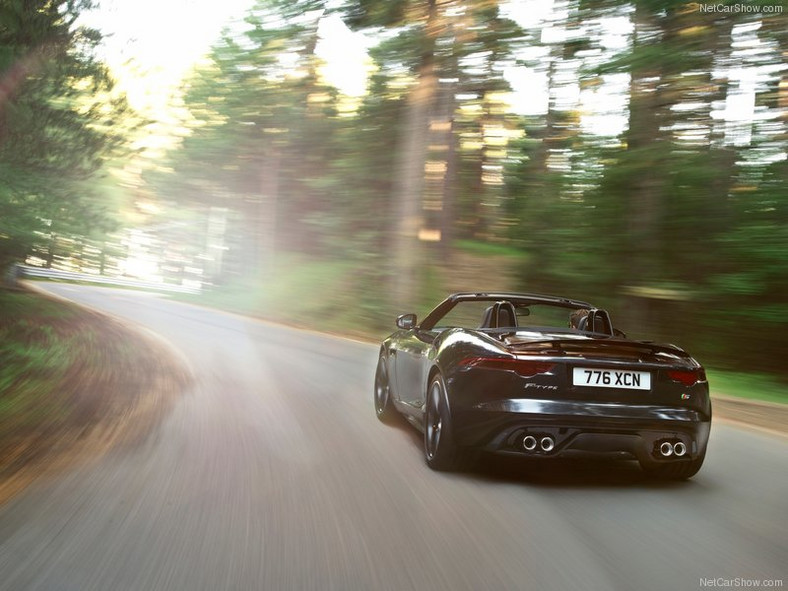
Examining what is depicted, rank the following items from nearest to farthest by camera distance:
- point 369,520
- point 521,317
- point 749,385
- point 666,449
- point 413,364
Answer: point 369,520 → point 666,449 → point 413,364 → point 749,385 → point 521,317

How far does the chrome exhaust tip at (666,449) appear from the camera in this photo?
5504 mm

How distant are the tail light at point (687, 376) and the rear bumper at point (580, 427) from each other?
18 cm

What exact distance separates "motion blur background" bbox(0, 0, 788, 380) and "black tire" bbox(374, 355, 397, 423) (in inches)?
268

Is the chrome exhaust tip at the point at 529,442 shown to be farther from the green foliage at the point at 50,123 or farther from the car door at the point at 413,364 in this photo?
the green foliage at the point at 50,123

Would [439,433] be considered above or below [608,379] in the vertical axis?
below

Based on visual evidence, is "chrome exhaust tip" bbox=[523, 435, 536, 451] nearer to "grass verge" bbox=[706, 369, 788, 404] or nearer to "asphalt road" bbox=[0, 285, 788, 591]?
"asphalt road" bbox=[0, 285, 788, 591]

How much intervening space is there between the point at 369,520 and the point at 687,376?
239 cm

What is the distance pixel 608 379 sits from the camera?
5441 mm

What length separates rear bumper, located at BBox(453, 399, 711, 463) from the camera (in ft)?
17.6

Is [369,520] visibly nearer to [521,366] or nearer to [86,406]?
[521,366]

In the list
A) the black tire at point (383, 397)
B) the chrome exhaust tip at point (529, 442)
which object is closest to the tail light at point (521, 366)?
the chrome exhaust tip at point (529, 442)

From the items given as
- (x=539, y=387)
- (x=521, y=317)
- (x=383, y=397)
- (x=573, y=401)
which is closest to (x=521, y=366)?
(x=539, y=387)

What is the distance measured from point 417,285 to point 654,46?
12.0m

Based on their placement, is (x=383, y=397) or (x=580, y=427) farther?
(x=383, y=397)
